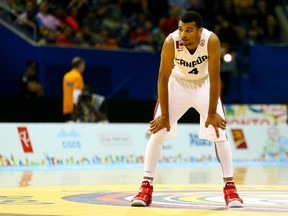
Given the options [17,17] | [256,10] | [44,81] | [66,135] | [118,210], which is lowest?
[118,210]

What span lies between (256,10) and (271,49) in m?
4.05

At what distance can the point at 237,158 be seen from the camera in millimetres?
18922

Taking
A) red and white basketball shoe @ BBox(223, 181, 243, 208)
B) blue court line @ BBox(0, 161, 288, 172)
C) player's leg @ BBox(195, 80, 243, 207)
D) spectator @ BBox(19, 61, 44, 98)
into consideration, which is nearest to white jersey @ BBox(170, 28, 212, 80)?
player's leg @ BBox(195, 80, 243, 207)

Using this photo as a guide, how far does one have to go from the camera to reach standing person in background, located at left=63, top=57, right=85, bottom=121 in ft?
55.9

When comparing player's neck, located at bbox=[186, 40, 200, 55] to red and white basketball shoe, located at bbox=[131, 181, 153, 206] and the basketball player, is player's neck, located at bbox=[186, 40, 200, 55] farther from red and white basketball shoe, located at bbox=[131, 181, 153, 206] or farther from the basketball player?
red and white basketball shoe, located at bbox=[131, 181, 153, 206]

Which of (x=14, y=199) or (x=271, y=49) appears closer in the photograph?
(x=14, y=199)

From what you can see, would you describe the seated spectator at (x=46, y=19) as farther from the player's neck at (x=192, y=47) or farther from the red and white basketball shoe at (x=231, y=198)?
the red and white basketball shoe at (x=231, y=198)

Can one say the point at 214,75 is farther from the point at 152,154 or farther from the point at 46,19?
the point at 46,19

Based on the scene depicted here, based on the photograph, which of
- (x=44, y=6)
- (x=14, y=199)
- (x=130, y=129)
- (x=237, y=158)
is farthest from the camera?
(x=44, y=6)

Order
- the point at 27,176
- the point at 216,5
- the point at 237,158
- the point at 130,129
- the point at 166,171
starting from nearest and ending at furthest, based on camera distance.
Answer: the point at 27,176 → the point at 166,171 → the point at 130,129 → the point at 237,158 → the point at 216,5

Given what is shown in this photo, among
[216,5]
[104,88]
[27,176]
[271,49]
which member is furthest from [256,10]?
[27,176]

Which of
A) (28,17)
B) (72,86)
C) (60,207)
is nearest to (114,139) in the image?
(72,86)

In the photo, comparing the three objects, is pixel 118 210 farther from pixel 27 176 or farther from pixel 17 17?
pixel 17 17

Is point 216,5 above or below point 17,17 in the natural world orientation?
above
